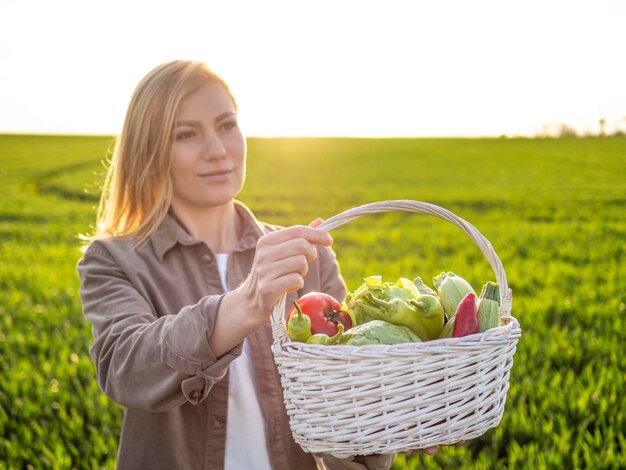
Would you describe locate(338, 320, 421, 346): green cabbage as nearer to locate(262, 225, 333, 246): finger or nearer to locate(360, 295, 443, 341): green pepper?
locate(360, 295, 443, 341): green pepper

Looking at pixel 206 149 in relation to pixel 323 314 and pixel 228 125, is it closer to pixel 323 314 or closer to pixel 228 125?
pixel 228 125

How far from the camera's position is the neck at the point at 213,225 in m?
2.31

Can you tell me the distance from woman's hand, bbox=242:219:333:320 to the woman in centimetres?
21

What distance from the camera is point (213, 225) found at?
2354mm

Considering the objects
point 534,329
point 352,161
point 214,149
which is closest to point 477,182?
point 352,161

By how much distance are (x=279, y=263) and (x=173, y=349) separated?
40 cm

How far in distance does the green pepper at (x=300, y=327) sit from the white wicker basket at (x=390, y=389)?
0.8 inches

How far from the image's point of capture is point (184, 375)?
64.1 inches

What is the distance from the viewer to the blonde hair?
2154 mm

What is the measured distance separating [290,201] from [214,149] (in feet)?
50.5

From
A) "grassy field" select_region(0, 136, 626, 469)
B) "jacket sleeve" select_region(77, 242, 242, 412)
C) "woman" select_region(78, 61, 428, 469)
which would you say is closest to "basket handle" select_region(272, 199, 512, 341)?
"woman" select_region(78, 61, 428, 469)

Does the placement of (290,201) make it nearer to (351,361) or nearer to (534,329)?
(534,329)

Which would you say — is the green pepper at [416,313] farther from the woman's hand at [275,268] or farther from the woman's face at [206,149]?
the woman's face at [206,149]

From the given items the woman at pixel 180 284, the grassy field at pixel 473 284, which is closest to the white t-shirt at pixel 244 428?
the woman at pixel 180 284
